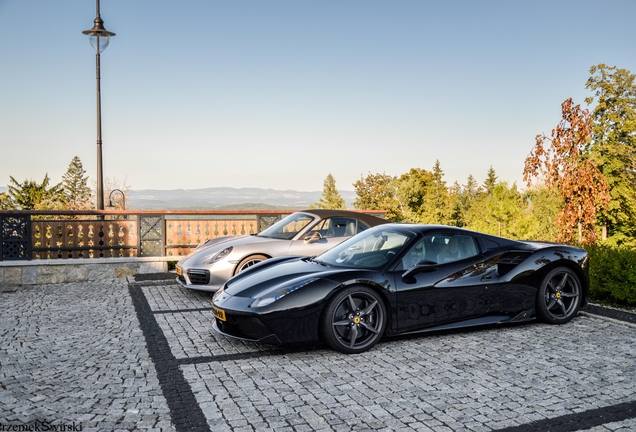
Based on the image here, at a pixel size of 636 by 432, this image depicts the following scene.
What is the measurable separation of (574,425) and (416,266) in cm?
231

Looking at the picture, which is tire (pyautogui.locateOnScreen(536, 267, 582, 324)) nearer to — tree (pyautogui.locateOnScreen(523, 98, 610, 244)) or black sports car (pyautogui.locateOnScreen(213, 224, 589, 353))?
black sports car (pyautogui.locateOnScreen(213, 224, 589, 353))

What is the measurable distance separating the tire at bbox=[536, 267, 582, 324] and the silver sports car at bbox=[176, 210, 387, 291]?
3571 mm

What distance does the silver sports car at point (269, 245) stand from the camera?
8.66 metres

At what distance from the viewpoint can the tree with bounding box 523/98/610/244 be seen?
48.4ft

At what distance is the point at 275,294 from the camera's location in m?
5.38

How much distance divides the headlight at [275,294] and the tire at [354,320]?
0.35 meters

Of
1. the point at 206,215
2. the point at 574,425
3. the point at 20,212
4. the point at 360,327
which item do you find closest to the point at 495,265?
the point at 360,327

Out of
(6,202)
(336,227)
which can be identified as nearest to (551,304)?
(336,227)

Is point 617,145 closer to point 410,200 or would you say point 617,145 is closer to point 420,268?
point 410,200

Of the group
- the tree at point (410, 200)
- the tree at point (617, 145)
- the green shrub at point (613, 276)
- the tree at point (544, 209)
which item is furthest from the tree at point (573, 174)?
the tree at point (410, 200)

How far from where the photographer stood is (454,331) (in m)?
6.46

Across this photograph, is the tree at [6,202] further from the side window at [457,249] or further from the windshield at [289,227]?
the side window at [457,249]

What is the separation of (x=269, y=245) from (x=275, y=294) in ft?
12.1

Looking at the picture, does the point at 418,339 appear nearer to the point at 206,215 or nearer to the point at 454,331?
the point at 454,331
